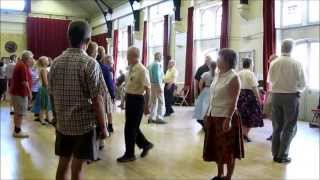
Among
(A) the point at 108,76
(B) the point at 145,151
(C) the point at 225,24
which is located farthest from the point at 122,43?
(B) the point at 145,151

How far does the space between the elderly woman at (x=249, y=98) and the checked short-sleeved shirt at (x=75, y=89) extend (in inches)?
149

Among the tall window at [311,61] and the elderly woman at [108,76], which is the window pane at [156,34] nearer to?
the tall window at [311,61]

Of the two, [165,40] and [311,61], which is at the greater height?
[165,40]

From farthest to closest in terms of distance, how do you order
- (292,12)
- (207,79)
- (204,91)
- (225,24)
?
(225,24) → (292,12) → (204,91) → (207,79)

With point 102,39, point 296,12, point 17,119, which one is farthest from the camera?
point 102,39

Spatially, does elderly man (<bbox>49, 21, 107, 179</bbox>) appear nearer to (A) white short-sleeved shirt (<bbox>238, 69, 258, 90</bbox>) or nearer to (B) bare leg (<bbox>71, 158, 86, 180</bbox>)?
(B) bare leg (<bbox>71, 158, 86, 180</bbox>)

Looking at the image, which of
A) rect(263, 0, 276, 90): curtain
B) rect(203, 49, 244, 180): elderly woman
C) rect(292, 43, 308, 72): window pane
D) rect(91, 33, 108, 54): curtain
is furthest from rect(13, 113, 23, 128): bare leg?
rect(91, 33, 108, 54): curtain

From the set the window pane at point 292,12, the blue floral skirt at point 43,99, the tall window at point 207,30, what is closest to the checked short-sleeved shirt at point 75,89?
the blue floral skirt at point 43,99

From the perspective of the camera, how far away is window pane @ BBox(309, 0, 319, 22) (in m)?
9.53

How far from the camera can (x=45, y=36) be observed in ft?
75.7

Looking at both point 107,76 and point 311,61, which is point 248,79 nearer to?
point 107,76

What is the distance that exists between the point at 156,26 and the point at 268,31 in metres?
7.10

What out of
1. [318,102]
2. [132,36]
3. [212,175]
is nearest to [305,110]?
[318,102]

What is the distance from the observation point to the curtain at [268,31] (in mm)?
10234
